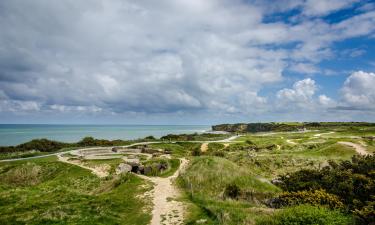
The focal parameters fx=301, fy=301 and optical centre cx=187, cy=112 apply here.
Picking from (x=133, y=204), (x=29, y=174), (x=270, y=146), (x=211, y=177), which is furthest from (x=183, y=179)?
(x=270, y=146)

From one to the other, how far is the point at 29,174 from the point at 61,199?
Answer: 98.5 ft

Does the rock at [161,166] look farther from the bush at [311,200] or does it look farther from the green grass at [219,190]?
the bush at [311,200]

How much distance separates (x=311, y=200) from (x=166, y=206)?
10.5 meters

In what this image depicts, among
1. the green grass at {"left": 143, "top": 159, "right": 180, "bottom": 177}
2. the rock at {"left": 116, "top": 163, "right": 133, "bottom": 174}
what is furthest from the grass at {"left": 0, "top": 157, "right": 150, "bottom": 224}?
the green grass at {"left": 143, "top": 159, "right": 180, "bottom": 177}

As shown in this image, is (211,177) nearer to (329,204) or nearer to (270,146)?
(329,204)

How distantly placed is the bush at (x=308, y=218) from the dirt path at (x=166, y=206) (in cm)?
642

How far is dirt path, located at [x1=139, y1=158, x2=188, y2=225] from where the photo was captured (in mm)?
19891

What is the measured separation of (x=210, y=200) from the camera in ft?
77.6

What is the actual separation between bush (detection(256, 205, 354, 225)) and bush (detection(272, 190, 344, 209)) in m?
3.57

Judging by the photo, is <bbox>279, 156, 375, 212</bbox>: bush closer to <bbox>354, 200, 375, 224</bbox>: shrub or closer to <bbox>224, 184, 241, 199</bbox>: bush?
<bbox>354, 200, 375, 224</bbox>: shrub

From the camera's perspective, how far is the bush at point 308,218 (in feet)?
49.2

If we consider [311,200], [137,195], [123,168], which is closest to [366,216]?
[311,200]

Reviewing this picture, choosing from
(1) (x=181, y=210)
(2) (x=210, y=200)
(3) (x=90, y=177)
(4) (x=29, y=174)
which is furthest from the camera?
(4) (x=29, y=174)

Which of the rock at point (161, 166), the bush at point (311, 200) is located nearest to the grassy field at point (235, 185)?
the bush at point (311, 200)
